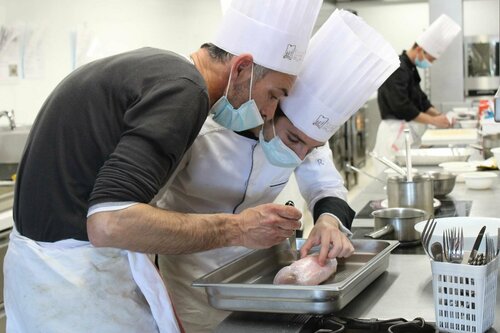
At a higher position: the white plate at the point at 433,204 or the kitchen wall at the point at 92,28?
the kitchen wall at the point at 92,28

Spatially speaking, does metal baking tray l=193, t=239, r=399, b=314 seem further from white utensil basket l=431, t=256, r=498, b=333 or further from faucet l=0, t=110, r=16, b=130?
faucet l=0, t=110, r=16, b=130

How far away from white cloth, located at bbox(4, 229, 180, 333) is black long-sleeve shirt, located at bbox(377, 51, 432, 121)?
430cm

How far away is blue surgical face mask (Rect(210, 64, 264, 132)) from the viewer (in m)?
1.67

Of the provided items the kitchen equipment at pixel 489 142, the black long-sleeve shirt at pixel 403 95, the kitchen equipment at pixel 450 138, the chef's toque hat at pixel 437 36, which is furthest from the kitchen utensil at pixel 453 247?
the chef's toque hat at pixel 437 36

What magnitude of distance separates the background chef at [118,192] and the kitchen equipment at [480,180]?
150cm

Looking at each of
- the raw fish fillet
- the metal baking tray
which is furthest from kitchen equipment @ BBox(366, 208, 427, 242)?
the raw fish fillet

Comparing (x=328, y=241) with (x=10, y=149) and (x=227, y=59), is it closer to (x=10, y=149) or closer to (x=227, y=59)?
(x=227, y=59)

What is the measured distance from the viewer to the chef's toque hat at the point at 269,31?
1.69 m

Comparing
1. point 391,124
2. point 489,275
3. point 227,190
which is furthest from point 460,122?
point 489,275

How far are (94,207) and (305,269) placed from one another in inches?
20.6

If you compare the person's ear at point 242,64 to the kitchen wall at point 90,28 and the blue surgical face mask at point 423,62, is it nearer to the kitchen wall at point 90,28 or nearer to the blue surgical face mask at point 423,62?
the kitchen wall at point 90,28

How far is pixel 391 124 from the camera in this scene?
19.3 feet

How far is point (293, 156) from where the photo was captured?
74.0 inches

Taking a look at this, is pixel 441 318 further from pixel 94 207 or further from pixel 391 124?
pixel 391 124
